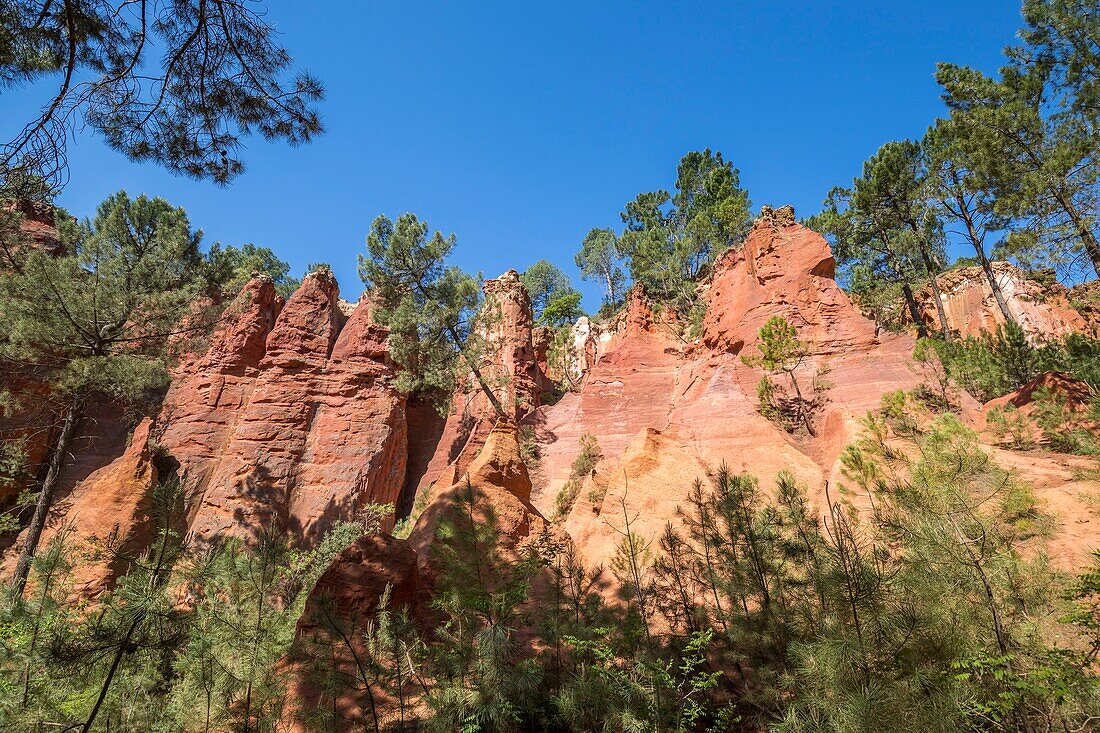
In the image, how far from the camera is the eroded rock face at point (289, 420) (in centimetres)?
1745

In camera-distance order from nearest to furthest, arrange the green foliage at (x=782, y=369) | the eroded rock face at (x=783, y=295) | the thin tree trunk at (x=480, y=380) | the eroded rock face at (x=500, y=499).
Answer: the eroded rock face at (x=500, y=499)
the green foliage at (x=782, y=369)
the eroded rock face at (x=783, y=295)
the thin tree trunk at (x=480, y=380)

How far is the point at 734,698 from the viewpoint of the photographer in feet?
19.1

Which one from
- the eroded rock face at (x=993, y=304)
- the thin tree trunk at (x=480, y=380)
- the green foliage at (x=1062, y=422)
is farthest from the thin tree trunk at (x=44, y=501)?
the eroded rock face at (x=993, y=304)

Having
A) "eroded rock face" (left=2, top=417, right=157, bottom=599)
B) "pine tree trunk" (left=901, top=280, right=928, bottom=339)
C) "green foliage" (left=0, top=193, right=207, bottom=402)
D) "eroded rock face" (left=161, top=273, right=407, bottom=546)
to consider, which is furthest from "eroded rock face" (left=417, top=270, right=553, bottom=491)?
"pine tree trunk" (left=901, top=280, right=928, bottom=339)

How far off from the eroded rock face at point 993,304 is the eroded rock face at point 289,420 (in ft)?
96.4

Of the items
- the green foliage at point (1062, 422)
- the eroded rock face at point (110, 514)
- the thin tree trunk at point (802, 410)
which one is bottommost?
the eroded rock face at point (110, 514)

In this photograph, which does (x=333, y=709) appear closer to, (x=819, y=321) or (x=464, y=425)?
(x=464, y=425)

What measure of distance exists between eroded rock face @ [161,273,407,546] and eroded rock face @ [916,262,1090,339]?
2939 cm

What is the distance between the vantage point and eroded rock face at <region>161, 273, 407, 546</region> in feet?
57.3

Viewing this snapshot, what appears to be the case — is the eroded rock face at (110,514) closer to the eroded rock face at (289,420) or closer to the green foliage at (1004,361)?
the eroded rock face at (289,420)

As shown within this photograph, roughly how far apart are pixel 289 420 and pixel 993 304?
118 ft

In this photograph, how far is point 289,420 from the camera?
1923 cm

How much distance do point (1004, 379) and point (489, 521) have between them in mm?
14853

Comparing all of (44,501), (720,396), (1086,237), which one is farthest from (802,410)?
(44,501)
